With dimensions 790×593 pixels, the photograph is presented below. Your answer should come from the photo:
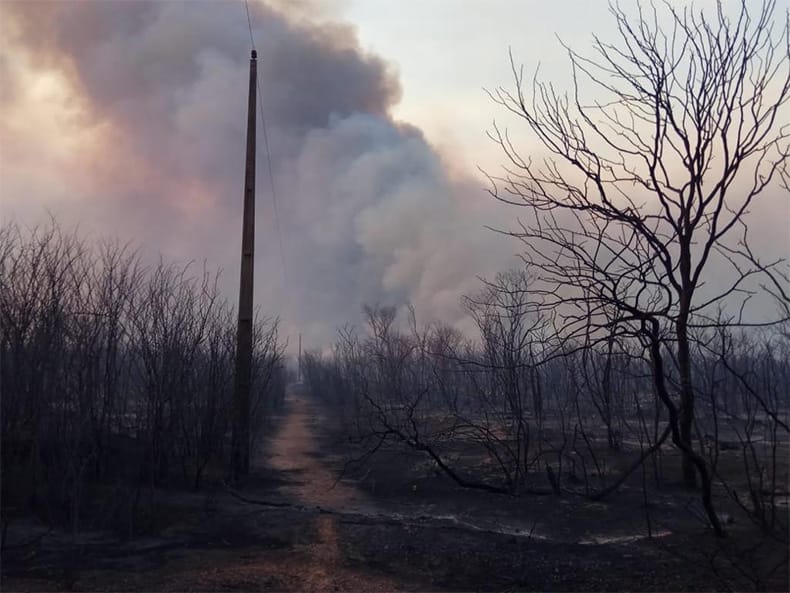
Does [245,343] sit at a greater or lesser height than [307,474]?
greater

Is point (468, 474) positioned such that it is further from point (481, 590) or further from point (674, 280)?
point (674, 280)

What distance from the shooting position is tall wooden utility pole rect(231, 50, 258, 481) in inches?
480

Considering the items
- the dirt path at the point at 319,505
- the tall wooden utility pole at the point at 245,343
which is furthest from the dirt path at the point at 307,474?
the tall wooden utility pole at the point at 245,343

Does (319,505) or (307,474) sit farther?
(307,474)

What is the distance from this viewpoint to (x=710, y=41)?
5.41m

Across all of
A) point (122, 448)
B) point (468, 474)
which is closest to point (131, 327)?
point (122, 448)

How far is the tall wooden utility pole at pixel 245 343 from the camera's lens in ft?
40.0

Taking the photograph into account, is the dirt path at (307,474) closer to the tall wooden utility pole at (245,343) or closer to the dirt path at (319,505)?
the dirt path at (319,505)

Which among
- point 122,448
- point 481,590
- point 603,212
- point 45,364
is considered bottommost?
point 481,590

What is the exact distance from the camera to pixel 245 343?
12203 millimetres

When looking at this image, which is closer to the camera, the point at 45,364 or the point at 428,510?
the point at 45,364

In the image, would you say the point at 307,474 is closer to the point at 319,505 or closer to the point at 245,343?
the point at 245,343

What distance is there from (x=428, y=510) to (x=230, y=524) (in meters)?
2.84

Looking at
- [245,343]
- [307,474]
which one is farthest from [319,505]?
[307,474]
